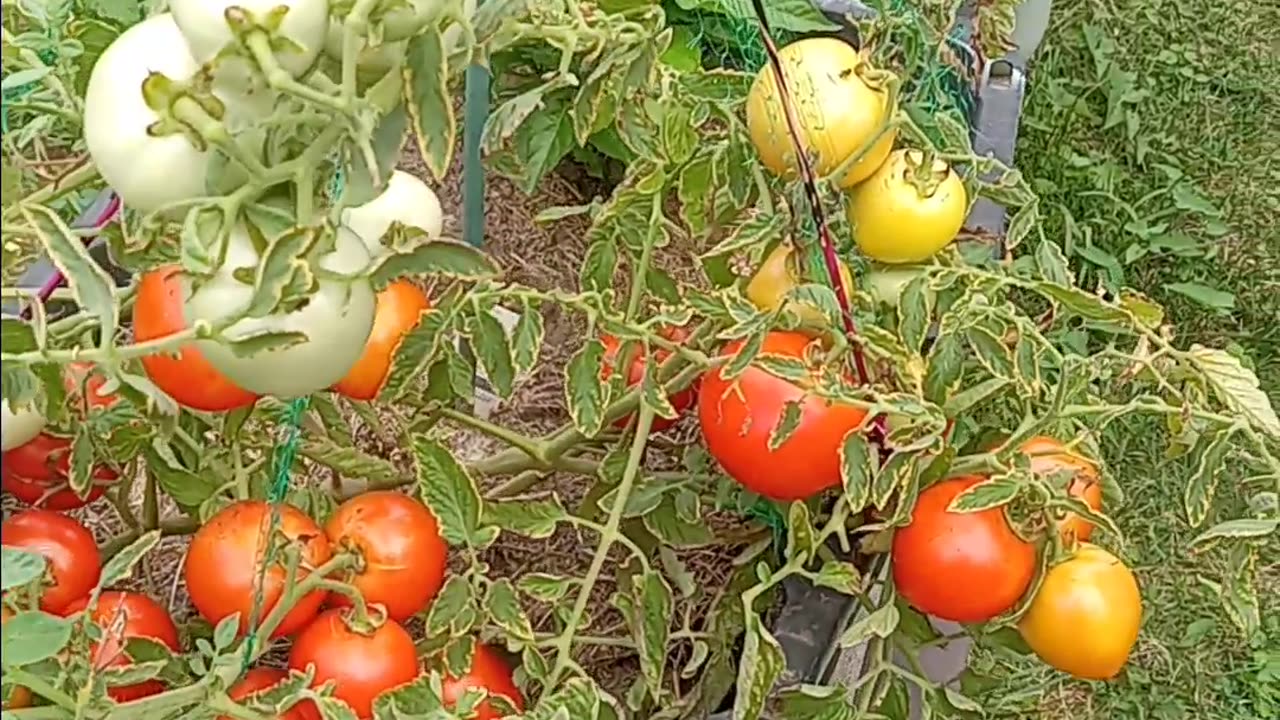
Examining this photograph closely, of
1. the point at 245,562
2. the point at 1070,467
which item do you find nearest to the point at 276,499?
the point at 245,562

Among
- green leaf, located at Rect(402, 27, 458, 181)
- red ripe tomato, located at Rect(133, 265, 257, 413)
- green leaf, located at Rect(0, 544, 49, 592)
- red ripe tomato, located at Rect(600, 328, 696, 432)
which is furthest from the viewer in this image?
red ripe tomato, located at Rect(600, 328, 696, 432)

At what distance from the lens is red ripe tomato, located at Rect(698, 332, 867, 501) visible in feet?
3.28

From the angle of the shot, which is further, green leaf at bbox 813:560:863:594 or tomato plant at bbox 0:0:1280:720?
green leaf at bbox 813:560:863:594

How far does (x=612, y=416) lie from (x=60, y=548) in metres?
0.38

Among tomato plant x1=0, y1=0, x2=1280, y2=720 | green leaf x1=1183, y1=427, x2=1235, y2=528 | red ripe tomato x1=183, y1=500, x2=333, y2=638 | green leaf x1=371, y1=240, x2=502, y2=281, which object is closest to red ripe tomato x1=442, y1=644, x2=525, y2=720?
tomato plant x1=0, y1=0, x2=1280, y2=720

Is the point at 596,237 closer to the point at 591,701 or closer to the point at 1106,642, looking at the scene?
the point at 591,701

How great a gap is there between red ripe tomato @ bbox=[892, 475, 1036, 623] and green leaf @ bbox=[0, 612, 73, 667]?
568 millimetres

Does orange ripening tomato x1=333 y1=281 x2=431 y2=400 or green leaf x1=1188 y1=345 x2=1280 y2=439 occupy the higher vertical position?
orange ripening tomato x1=333 y1=281 x2=431 y2=400

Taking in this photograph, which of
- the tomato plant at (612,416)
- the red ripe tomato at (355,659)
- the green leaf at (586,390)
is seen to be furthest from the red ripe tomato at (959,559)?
the red ripe tomato at (355,659)

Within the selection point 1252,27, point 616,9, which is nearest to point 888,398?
point 616,9

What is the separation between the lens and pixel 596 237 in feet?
3.70

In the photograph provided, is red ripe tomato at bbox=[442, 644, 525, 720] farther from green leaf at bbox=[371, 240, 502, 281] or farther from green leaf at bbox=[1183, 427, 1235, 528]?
green leaf at bbox=[1183, 427, 1235, 528]

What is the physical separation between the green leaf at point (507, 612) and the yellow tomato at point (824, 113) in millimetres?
346

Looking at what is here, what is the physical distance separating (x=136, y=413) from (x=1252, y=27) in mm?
2074
